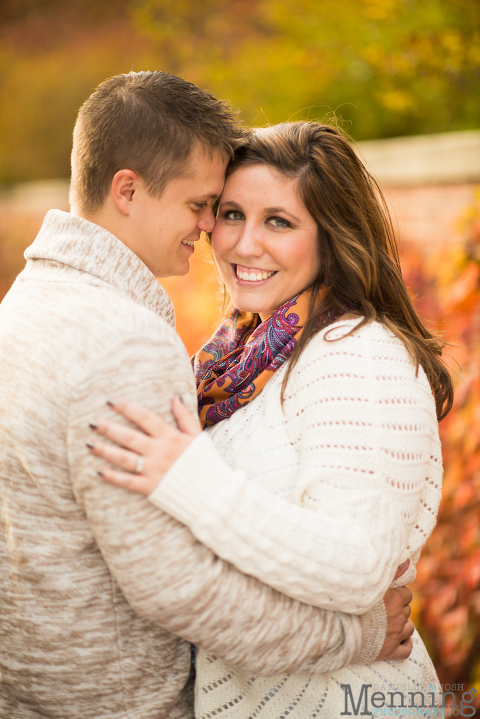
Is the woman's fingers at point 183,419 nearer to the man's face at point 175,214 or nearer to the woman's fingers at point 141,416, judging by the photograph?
the woman's fingers at point 141,416

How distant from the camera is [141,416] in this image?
55.1 inches

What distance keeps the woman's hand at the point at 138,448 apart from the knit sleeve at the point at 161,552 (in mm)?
24

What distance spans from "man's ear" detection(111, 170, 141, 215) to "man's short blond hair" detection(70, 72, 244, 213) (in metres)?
0.02

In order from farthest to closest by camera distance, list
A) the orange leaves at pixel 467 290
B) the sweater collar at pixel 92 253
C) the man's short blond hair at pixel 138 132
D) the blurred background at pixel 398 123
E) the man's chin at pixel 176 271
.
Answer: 1. the blurred background at pixel 398 123
2. the orange leaves at pixel 467 290
3. the man's chin at pixel 176 271
4. the man's short blond hair at pixel 138 132
5. the sweater collar at pixel 92 253

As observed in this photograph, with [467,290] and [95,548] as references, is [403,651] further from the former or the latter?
[467,290]

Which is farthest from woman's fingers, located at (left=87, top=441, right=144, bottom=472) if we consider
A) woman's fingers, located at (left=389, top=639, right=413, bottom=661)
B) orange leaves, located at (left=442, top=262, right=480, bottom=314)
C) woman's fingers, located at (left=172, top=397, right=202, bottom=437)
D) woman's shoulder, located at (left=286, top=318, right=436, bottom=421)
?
orange leaves, located at (left=442, top=262, right=480, bottom=314)

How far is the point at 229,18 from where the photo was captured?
884 cm

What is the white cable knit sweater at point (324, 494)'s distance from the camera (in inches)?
57.4

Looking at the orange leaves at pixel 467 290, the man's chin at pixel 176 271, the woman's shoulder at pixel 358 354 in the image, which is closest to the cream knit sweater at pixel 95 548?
the man's chin at pixel 176 271

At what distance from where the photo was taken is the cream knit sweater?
1394 millimetres

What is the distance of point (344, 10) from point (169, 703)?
6481 millimetres

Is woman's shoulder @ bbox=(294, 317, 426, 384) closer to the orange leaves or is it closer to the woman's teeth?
the woman's teeth

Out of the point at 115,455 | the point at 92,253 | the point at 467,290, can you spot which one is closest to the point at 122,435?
the point at 115,455

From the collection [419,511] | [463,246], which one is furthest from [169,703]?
[463,246]
